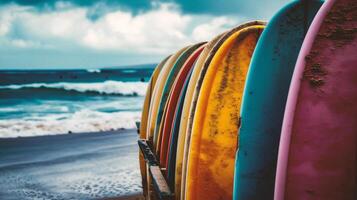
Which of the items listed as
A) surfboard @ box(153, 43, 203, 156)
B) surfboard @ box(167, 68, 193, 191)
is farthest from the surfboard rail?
surfboard @ box(153, 43, 203, 156)

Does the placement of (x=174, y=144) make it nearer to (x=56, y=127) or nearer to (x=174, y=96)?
(x=174, y=96)

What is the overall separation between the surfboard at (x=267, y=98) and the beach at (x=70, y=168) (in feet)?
11.3

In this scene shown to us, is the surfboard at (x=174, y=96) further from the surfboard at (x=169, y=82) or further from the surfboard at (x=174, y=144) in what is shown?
the surfboard at (x=169, y=82)

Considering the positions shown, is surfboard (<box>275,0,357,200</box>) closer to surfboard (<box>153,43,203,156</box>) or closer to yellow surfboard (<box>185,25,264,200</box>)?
yellow surfboard (<box>185,25,264,200</box>)

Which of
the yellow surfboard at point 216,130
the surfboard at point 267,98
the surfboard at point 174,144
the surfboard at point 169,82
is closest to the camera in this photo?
the surfboard at point 267,98

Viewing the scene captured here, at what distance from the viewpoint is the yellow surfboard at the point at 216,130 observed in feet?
5.17

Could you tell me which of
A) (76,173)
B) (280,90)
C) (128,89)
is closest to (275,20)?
(280,90)

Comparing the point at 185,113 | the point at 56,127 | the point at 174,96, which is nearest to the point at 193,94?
the point at 185,113

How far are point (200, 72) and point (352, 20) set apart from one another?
0.84 m

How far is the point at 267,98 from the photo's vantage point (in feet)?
4.33

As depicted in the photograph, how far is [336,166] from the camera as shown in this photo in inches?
35.6

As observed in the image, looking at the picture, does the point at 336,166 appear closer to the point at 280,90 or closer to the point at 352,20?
the point at 352,20

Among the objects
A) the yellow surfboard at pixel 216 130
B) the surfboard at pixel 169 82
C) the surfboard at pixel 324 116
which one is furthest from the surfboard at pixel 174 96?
the surfboard at pixel 324 116

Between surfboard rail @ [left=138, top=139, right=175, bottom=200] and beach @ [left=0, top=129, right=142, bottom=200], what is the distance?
1971 millimetres
